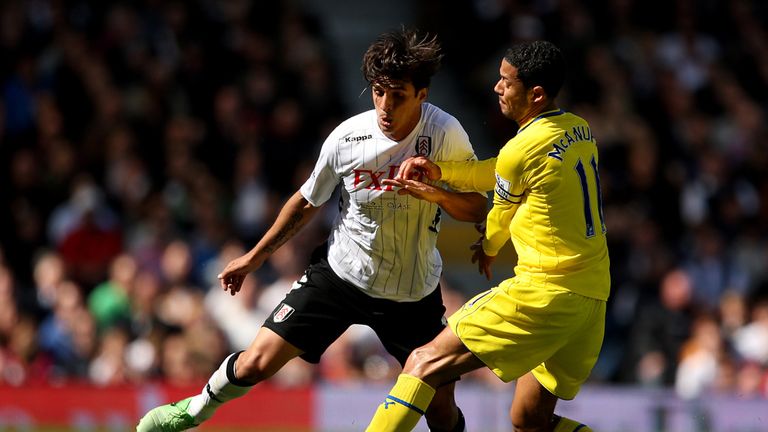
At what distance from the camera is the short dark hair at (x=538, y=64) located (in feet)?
22.1

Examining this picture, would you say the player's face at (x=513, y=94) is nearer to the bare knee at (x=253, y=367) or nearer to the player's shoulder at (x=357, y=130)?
the player's shoulder at (x=357, y=130)

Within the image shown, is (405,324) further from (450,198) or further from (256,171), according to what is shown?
(256,171)

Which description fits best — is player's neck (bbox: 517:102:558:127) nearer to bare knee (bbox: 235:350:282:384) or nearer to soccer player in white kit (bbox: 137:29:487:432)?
soccer player in white kit (bbox: 137:29:487:432)

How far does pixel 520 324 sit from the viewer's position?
686 cm

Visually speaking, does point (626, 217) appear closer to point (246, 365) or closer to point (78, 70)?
point (78, 70)

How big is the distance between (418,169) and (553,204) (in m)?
0.78

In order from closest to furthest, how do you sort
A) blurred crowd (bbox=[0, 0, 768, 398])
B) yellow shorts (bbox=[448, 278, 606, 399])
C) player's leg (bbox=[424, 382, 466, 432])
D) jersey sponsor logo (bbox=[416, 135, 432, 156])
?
yellow shorts (bbox=[448, 278, 606, 399]), jersey sponsor logo (bbox=[416, 135, 432, 156]), player's leg (bbox=[424, 382, 466, 432]), blurred crowd (bbox=[0, 0, 768, 398])

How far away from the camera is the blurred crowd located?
1310 cm

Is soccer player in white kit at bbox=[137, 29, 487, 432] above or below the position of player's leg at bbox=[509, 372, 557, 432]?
above

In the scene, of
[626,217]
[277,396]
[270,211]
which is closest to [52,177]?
[270,211]

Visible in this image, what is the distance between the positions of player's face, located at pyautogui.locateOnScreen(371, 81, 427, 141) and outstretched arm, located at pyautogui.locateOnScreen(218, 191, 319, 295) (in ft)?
2.34

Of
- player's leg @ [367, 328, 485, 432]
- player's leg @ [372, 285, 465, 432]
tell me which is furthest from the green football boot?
player's leg @ [367, 328, 485, 432]

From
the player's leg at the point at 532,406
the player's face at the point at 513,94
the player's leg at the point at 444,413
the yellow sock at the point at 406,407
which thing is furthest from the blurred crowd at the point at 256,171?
the player's face at the point at 513,94

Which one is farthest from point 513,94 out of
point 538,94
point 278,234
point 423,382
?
point 278,234
